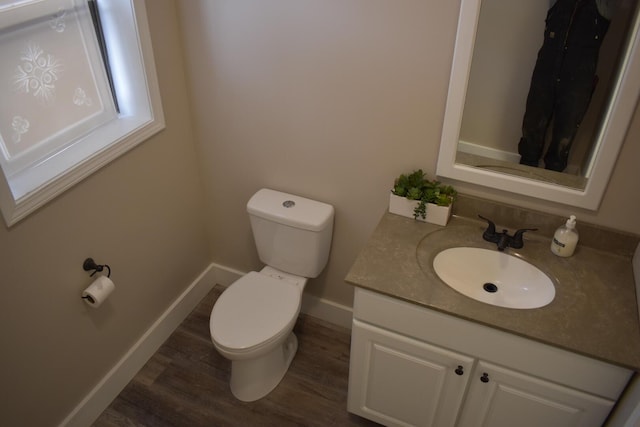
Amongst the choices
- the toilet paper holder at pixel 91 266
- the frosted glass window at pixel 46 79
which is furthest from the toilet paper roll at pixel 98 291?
the frosted glass window at pixel 46 79

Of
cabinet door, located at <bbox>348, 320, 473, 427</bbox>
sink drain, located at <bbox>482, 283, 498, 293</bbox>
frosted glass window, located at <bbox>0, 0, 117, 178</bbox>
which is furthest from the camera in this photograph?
sink drain, located at <bbox>482, 283, 498, 293</bbox>

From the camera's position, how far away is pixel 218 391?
2.29 m

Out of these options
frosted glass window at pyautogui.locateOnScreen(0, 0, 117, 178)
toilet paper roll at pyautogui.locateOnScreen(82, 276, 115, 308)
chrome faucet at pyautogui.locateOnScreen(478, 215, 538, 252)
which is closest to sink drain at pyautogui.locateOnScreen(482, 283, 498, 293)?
chrome faucet at pyautogui.locateOnScreen(478, 215, 538, 252)

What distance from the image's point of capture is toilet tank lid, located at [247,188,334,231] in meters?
2.17

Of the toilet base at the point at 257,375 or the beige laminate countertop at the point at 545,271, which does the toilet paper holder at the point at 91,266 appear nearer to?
the toilet base at the point at 257,375

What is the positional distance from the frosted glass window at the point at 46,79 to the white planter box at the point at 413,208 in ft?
4.09

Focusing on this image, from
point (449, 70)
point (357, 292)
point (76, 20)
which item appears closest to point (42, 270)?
point (76, 20)

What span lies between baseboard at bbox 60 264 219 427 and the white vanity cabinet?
3.47 feet

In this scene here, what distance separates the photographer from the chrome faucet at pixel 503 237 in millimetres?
1824

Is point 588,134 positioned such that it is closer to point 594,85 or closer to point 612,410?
point 594,85

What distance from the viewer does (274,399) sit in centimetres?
226

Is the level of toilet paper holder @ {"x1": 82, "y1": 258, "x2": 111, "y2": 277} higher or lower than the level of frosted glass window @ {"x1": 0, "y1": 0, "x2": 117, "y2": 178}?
lower

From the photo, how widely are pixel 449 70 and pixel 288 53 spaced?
64cm

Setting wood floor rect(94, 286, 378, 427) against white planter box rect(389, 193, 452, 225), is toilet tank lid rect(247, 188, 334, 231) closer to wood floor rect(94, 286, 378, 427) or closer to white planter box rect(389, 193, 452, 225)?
white planter box rect(389, 193, 452, 225)
